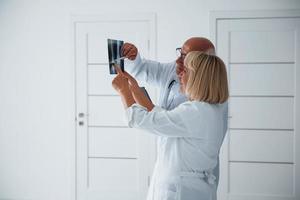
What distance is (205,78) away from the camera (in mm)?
1696

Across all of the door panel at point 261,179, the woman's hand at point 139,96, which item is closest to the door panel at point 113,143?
the door panel at point 261,179

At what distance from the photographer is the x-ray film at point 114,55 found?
6.46ft

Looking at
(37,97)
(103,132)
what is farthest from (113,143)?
(37,97)

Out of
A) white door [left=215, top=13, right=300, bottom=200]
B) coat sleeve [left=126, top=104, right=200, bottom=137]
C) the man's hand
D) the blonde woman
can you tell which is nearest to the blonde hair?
the blonde woman

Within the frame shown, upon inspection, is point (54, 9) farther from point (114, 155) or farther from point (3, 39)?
point (114, 155)

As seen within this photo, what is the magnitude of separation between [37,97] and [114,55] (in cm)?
235

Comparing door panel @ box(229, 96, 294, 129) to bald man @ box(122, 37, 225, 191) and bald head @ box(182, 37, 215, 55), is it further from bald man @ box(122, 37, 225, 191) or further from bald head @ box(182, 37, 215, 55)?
bald head @ box(182, 37, 215, 55)

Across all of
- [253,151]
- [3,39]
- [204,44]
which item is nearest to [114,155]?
[253,151]

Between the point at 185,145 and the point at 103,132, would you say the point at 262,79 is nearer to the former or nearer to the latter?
the point at 103,132

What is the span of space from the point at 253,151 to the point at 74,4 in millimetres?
2364

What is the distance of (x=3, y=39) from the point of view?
13.6ft

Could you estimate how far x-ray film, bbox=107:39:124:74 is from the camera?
6.46 ft

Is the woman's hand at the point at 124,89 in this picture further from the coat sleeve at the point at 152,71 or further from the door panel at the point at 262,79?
the door panel at the point at 262,79

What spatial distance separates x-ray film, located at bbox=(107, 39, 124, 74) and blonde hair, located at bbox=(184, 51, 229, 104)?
0.42m
